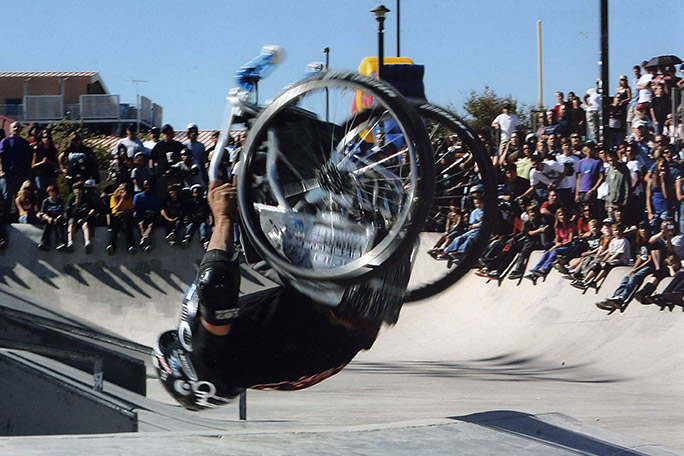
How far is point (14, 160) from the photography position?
15.2ft

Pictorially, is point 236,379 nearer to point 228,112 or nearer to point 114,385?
point 228,112

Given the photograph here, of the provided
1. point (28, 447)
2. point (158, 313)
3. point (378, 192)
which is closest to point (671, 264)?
point (158, 313)

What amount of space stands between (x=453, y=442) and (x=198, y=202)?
9.84 ft

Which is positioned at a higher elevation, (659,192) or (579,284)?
(659,192)

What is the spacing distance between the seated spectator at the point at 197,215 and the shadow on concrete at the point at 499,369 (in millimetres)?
7631

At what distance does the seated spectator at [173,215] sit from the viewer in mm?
3170

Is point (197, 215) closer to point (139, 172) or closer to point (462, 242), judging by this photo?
point (139, 172)

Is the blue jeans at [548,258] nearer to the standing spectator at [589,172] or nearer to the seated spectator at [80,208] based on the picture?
the standing spectator at [589,172]

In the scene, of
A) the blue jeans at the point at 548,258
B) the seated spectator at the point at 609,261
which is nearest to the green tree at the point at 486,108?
the blue jeans at the point at 548,258

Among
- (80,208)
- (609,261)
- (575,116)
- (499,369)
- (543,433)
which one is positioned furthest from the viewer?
(499,369)

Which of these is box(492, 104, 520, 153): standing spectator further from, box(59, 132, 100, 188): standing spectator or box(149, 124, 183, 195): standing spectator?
box(59, 132, 100, 188): standing spectator

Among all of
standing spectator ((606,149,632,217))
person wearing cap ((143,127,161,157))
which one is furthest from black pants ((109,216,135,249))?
standing spectator ((606,149,632,217))

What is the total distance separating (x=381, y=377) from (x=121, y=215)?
7.34m

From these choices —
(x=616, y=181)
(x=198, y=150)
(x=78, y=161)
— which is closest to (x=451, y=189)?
(x=198, y=150)
